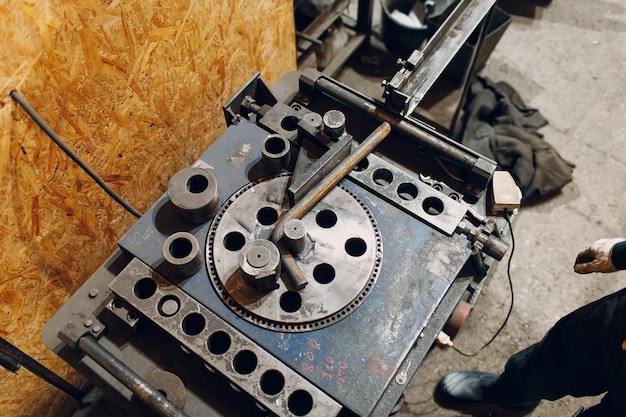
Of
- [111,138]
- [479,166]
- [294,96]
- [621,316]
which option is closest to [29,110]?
[111,138]

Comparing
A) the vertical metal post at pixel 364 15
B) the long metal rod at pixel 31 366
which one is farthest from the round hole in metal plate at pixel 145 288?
the vertical metal post at pixel 364 15

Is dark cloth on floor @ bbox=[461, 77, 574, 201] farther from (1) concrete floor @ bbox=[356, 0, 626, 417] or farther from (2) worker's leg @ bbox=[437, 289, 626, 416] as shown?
(2) worker's leg @ bbox=[437, 289, 626, 416]

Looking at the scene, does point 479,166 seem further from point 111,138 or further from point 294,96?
point 111,138

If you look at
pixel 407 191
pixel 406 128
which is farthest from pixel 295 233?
pixel 406 128

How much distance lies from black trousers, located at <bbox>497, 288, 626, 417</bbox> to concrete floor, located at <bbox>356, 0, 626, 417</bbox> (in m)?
0.48

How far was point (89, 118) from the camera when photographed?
4.97 ft

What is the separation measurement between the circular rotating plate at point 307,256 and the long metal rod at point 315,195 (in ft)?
0.13

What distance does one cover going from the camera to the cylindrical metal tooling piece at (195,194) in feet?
4.32

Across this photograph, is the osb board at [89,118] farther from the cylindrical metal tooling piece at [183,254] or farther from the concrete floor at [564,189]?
the concrete floor at [564,189]

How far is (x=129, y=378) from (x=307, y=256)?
526mm

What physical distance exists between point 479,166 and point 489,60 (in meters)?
2.02

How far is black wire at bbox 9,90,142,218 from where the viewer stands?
126cm

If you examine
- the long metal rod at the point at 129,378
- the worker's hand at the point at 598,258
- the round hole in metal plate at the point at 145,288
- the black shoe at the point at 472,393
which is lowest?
the long metal rod at the point at 129,378

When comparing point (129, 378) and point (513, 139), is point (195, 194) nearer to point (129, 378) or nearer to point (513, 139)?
point (129, 378)
